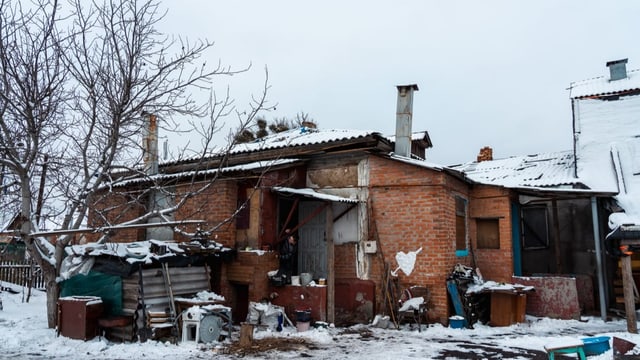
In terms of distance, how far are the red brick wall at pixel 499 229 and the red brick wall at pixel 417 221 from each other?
1.57 metres

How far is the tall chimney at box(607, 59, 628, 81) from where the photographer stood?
48.1 feet

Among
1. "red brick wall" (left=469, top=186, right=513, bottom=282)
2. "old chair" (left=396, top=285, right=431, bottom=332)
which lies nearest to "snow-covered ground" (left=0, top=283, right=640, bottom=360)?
"old chair" (left=396, top=285, right=431, bottom=332)

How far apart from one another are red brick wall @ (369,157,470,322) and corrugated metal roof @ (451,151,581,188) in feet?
6.25

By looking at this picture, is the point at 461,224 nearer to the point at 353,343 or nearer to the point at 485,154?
the point at 353,343

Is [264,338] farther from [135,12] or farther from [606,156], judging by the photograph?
[606,156]

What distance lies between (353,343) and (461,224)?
482 centimetres

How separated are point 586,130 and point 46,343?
47.3 ft

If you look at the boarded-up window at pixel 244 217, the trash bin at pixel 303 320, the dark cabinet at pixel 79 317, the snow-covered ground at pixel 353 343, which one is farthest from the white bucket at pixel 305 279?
the dark cabinet at pixel 79 317

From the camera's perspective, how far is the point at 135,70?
7.35m

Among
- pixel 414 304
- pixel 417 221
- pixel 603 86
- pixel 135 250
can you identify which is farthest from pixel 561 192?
pixel 135 250

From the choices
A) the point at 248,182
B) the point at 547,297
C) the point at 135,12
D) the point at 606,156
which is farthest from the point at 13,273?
the point at 606,156

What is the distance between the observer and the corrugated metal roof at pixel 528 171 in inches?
483

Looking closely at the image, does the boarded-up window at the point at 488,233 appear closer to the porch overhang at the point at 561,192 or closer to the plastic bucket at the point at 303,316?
the porch overhang at the point at 561,192

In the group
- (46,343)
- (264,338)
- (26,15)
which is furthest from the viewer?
(264,338)
